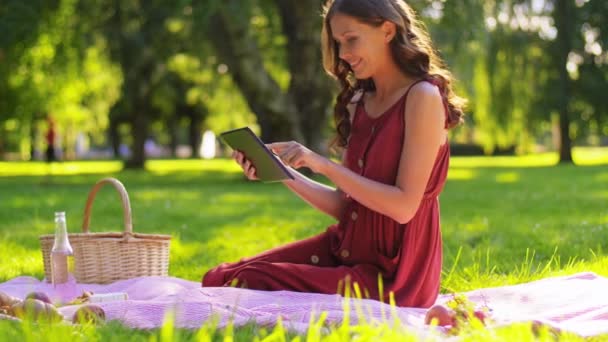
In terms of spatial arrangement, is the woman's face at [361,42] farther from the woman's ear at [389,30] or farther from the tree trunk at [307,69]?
the tree trunk at [307,69]

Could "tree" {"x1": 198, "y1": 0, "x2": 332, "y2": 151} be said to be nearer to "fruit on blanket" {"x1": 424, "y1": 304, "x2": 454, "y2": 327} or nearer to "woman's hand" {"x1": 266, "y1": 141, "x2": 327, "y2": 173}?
"woman's hand" {"x1": 266, "y1": 141, "x2": 327, "y2": 173}

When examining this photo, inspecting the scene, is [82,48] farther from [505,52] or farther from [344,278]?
[344,278]

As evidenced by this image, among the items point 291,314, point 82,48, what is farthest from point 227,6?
point 291,314

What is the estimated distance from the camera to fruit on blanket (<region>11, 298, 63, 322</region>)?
11.7 ft

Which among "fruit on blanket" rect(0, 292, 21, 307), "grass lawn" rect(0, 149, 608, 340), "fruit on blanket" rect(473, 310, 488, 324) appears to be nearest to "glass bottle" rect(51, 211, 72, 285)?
"fruit on blanket" rect(0, 292, 21, 307)

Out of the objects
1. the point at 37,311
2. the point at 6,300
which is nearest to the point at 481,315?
the point at 37,311

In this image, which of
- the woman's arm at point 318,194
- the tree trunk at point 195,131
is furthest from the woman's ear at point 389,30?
the tree trunk at point 195,131

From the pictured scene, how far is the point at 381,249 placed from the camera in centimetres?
425

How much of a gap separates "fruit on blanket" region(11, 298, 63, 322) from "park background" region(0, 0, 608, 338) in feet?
0.85

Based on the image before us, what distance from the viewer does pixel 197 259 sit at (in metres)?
7.04

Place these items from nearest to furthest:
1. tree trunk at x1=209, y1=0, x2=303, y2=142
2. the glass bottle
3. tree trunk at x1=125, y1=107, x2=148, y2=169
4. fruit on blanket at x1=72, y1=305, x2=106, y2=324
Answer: fruit on blanket at x1=72, y1=305, x2=106, y2=324 < the glass bottle < tree trunk at x1=209, y1=0, x2=303, y2=142 < tree trunk at x1=125, y1=107, x2=148, y2=169

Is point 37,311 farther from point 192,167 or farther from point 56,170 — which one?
point 192,167

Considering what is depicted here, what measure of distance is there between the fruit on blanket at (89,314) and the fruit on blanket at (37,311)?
12cm

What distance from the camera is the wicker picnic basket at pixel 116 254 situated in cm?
514
